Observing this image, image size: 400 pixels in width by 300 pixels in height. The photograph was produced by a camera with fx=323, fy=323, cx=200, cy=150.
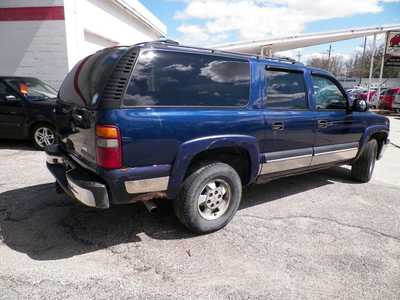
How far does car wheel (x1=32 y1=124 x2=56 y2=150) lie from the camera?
685 centimetres

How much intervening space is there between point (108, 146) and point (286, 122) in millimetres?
2199

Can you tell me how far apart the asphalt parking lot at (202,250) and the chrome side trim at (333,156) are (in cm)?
56

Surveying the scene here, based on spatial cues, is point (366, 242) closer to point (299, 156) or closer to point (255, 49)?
point (299, 156)

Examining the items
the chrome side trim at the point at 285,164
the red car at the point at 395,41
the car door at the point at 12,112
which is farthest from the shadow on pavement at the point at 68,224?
the red car at the point at 395,41

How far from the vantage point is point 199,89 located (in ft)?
10.4

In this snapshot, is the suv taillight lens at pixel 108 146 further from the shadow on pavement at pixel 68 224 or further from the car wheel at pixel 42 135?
the car wheel at pixel 42 135

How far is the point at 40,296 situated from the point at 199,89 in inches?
87.0

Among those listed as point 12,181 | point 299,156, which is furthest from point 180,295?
point 12,181

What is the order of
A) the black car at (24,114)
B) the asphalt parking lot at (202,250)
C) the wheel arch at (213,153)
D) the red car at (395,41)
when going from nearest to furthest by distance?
the asphalt parking lot at (202,250) < the wheel arch at (213,153) < the black car at (24,114) < the red car at (395,41)

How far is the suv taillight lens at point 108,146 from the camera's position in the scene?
2677 millimetres

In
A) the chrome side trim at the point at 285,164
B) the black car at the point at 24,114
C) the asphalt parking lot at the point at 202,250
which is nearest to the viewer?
the asphalt parking lot at the point at 202,250

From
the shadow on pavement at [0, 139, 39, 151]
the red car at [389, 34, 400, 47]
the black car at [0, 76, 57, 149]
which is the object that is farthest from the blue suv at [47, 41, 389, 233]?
the red car at [389, 34, 400, 47]

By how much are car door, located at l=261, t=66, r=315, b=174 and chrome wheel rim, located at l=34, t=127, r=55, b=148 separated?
16.4 feet

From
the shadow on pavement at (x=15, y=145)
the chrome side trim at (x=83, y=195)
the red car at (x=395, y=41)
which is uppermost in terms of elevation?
the red car at (x=395, y=41)
